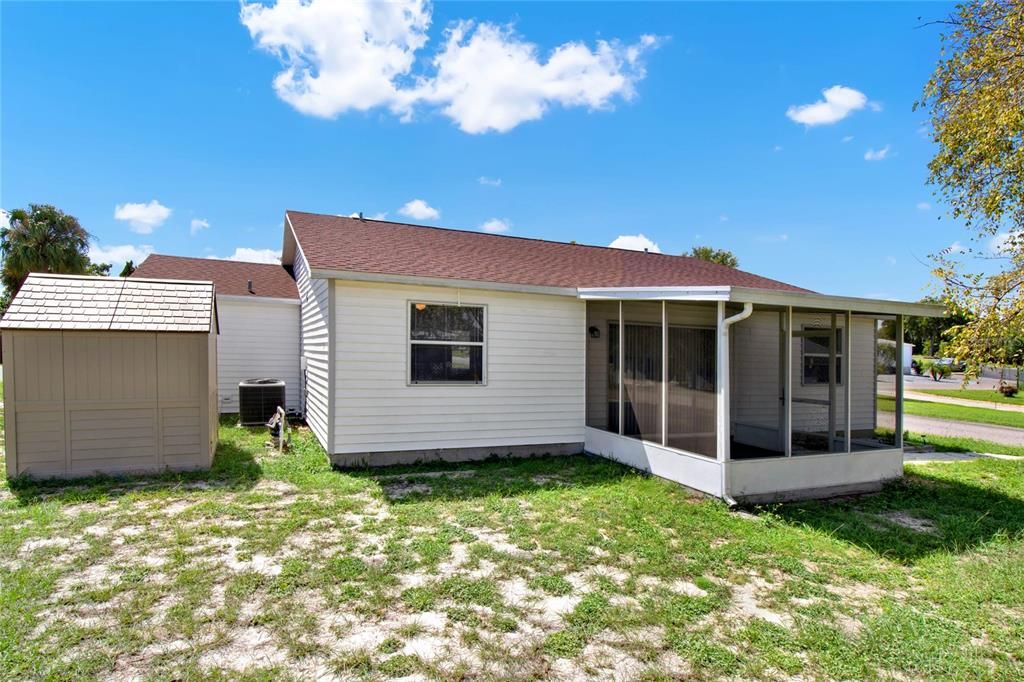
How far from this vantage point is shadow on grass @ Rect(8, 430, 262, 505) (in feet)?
18.1

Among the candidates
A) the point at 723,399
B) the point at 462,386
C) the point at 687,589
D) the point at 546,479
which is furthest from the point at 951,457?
the point at 462,386

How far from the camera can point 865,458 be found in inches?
256

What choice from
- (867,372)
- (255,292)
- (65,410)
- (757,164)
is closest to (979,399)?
(757,164)

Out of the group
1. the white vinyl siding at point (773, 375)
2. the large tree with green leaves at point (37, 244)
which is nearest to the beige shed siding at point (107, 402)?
the white vinyl siding at point (773, 375)

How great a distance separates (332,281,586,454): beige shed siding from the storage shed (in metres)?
1.94

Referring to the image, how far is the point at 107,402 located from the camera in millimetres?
6336

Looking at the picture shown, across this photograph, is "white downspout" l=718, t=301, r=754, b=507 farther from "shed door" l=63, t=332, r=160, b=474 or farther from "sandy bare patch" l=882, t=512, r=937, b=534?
"shed door" l=63, t=332, r=160, b=474

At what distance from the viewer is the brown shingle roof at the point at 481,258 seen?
753 centimetres

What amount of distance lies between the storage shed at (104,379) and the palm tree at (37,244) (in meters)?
18.7

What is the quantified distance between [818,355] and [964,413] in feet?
47.6

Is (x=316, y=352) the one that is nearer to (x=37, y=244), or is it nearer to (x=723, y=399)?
(x=723, y=399)

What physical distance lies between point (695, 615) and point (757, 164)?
1232 centimetres

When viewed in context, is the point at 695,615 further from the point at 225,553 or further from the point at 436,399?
the point at 436,399

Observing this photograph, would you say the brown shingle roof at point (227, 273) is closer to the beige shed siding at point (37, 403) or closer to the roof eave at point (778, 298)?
the beige shed siding at point (37, 403)
